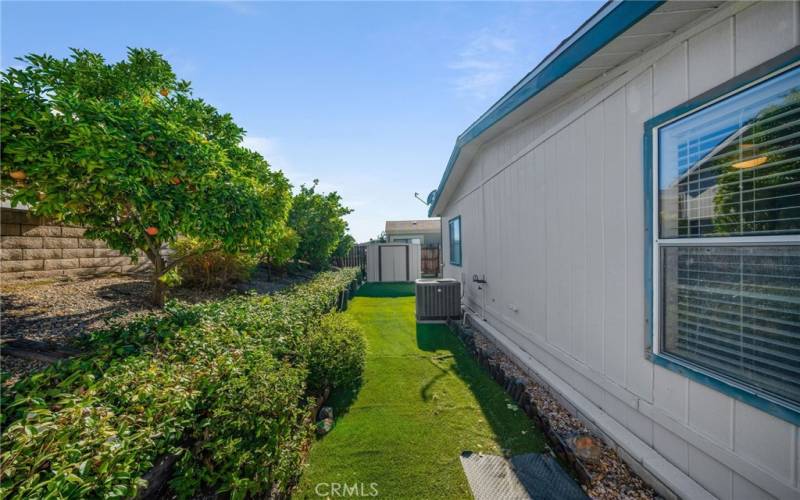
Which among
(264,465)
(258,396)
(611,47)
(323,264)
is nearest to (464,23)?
(611,47)

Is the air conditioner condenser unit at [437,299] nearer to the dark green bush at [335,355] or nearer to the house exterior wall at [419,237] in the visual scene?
the dark green bush at [335,355]

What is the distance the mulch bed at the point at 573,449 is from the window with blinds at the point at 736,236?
1109mm

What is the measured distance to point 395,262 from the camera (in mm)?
17906

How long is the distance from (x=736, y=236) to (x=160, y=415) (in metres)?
3.65

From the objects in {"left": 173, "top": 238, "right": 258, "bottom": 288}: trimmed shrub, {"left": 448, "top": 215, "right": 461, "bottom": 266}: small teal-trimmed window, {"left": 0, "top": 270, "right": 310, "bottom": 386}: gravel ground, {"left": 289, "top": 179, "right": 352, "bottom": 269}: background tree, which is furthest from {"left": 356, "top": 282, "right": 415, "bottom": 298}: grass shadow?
{"left": 0, "top": 270, "right": 310, "bottom": 386}: gravel ground

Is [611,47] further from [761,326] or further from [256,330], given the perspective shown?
[256,330]

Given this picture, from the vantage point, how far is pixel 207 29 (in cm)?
460

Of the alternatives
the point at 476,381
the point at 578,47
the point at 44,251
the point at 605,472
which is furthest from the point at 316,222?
the point at 605,472

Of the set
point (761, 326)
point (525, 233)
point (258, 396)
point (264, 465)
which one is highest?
point (525, 233)

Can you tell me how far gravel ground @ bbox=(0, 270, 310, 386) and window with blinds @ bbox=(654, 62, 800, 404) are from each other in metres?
4.63

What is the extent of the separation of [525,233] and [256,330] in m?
4.04

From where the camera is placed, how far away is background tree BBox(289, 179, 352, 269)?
12.2 metres

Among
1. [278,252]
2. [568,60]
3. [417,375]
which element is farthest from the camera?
[278,252]

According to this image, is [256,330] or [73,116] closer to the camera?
[73,116]
